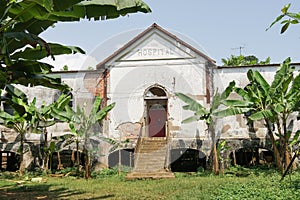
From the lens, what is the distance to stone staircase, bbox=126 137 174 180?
44.8ft

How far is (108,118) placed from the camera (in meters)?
17.2

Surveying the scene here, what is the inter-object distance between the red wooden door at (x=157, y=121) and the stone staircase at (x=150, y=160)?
5.56ft

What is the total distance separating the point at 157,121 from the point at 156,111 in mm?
556

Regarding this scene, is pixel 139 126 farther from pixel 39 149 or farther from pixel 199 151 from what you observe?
pixel 39 149

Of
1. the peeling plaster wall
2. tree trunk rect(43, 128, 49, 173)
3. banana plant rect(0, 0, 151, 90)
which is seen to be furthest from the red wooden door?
banana plant rect(0, 0, 151, 90)

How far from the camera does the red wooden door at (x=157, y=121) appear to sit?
18297 millimetres

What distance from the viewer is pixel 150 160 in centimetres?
1524

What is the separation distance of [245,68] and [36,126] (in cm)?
933

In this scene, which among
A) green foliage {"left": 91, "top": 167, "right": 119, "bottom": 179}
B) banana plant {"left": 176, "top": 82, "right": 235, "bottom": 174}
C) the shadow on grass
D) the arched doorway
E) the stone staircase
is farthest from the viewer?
the arched doorway

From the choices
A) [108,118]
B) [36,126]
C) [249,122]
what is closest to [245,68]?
[249,122]

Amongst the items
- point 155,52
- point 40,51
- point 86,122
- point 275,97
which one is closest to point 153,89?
point 155,52

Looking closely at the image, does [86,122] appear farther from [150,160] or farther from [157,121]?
[157,121]

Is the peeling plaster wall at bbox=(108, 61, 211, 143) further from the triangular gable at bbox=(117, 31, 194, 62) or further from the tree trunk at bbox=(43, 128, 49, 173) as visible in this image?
the tree trunk at bbox=(43, 128, 49, 173)

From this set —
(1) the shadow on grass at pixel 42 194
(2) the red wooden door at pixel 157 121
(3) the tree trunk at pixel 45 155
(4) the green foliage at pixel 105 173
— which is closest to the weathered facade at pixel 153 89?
(2) the red wooden door at pixel 157 121
